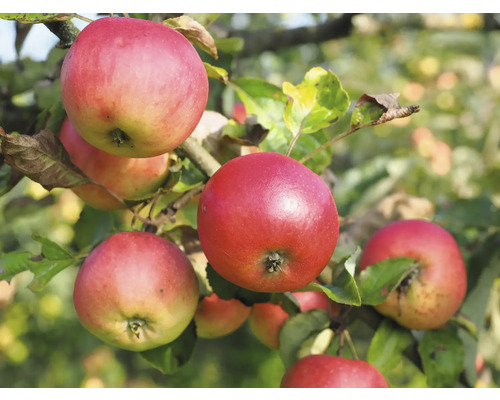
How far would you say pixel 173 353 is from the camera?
3.05 ft

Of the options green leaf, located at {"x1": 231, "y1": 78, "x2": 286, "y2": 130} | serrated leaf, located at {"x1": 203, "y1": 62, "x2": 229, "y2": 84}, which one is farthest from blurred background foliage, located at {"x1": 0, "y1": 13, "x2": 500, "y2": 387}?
serrated leaf, located at {"x1": 203, "y1": 62, "x2": 229, "y2": 84}

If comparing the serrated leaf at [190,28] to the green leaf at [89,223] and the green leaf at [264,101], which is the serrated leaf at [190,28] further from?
the green leaf at [89,223]

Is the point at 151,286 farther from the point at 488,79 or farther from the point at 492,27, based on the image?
the point at 488,79

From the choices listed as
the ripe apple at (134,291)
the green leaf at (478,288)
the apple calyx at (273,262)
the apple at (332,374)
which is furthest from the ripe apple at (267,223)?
the green leaf at (478,288)

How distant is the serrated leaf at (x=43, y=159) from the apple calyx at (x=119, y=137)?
0.38ft

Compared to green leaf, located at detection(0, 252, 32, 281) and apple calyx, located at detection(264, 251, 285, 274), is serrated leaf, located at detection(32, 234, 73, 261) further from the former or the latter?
apple calyx, located at detection(264, 251, 285, 274)

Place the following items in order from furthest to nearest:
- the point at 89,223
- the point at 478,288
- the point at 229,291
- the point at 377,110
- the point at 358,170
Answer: the point at 358,170, the point at 478,288, the point at 89,223, the point at 229,291, the point at 377,110

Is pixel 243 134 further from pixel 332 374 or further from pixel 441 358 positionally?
pixel 441 358

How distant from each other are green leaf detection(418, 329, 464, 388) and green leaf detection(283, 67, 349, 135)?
454 millimetres

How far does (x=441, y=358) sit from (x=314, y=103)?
506mm

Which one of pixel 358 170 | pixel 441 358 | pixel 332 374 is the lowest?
pixel 358 170

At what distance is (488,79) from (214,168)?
2.71m

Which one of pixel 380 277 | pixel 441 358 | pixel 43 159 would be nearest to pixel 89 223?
pixel 43 159
